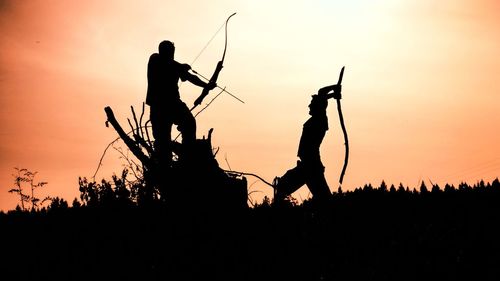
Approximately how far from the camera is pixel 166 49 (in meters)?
10.4

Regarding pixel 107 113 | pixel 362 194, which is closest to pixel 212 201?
pixel 107 113

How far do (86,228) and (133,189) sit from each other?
77.1 inches

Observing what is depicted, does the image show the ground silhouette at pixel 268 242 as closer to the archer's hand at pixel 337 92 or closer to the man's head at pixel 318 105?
the man's head at pixel 318 105

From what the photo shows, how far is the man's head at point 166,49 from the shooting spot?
10.4 meters

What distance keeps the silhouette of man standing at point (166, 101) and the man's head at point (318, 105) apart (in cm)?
263

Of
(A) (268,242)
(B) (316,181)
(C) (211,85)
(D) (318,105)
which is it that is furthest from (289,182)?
(A) (268,242)

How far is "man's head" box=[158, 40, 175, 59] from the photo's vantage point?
10414 millimetres

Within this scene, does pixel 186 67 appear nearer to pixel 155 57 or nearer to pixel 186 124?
pixel 155 57

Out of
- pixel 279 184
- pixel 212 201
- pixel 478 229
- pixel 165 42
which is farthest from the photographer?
pixel 279 184

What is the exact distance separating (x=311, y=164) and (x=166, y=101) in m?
3.29

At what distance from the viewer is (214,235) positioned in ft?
29.5

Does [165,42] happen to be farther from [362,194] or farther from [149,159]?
[362,194]

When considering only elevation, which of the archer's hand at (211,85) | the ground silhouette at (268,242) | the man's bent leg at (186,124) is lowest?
the ground silhouette at (268,242)

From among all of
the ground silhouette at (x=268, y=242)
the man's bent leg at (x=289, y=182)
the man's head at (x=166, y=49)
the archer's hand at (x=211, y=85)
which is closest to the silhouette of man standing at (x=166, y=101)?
the man's head at (x=166, y=49)
